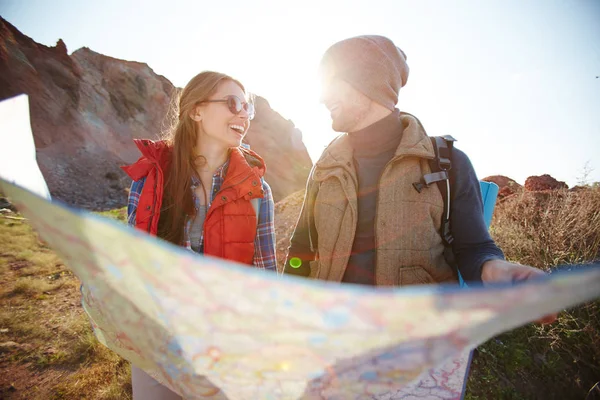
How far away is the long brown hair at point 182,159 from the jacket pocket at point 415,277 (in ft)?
4.48

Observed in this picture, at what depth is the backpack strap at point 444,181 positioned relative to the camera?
5.16ft

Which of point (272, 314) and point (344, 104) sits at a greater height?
point (344, 104)

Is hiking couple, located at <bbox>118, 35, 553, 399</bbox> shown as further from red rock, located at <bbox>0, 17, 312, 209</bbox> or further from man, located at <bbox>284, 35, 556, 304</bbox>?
red rock, located at <bbox>0, 17, 312, 209</bbox>

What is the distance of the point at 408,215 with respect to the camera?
1.61m

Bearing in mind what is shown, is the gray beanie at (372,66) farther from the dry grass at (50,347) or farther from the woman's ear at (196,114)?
the dry grass at (50,347)

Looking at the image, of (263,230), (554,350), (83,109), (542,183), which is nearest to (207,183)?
(263,230)

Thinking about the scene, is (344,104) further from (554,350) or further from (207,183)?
(554,350)

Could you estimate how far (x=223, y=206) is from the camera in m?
1.81

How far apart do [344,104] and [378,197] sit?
70 cm

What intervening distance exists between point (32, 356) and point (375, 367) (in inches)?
173

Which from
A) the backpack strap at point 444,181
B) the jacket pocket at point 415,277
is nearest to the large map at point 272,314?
the jacket pocket at point 415,277

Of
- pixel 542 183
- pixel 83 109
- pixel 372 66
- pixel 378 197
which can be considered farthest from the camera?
pixel 83 109

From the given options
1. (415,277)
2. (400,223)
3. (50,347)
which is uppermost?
(400,223)

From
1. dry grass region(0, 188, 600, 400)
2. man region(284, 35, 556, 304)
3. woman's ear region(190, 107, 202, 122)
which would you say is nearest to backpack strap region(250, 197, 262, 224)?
man region(284, 35, 556, 304)
